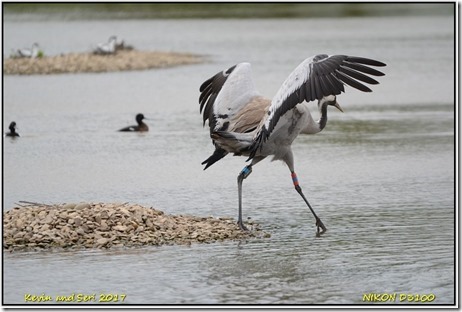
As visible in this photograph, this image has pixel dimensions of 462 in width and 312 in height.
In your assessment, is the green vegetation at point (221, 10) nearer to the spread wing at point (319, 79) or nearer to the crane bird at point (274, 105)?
the crane bird at point (274, 105)

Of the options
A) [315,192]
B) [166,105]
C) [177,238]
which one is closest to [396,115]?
[166,105]

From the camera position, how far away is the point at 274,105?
988cm

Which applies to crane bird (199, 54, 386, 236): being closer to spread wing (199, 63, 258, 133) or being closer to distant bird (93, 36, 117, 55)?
spread wing (199, 63, 258, 133)

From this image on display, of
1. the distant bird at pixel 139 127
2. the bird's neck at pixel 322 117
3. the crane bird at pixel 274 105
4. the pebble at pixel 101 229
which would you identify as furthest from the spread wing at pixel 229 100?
the distant bird at pixel 139 127

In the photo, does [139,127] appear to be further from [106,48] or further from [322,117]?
[106,48]

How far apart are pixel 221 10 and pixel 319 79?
45.7 meters

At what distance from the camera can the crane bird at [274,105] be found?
31.4 ft

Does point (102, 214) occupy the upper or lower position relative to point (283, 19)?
upper

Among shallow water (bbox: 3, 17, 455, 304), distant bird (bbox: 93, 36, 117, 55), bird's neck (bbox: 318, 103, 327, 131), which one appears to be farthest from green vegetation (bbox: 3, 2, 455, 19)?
bird's neck (bbox: 318, 103, 327, 131)

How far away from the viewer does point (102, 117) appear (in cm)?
2028

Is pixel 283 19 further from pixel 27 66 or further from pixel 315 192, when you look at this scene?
pixel 315 192

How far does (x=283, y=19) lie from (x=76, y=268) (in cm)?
3960

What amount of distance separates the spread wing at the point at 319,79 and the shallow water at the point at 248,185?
1328 mm

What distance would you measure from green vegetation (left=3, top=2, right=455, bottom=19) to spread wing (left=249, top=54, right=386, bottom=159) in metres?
38.4
